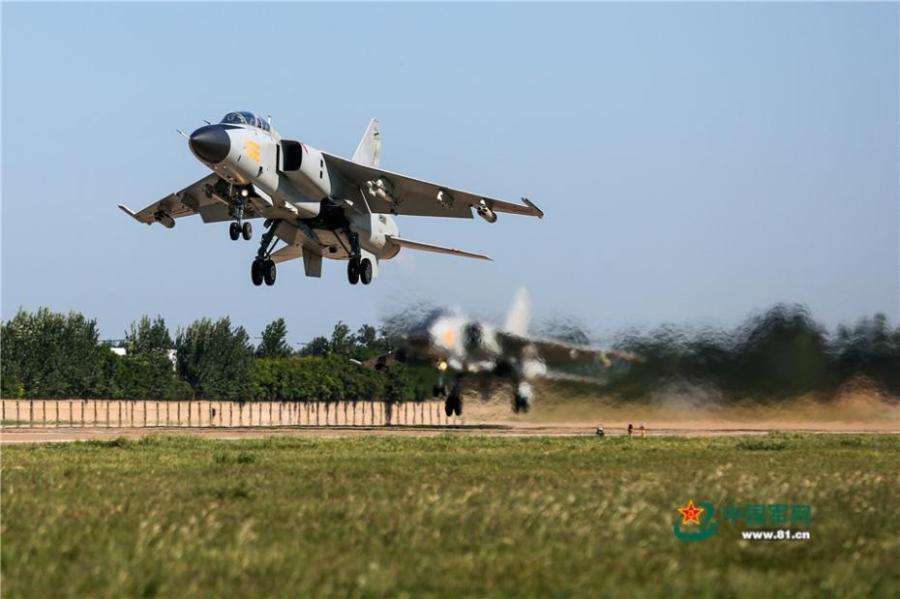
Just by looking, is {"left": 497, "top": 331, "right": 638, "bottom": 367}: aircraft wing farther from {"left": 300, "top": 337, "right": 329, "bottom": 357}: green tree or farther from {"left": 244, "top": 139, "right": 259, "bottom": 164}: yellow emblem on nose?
{"left": 300, "top": 337, "right": 329, "bottom": 357}: green tree

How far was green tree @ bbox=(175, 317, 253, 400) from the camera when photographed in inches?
3068

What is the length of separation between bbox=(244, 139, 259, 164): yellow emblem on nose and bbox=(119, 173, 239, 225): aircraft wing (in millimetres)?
7174

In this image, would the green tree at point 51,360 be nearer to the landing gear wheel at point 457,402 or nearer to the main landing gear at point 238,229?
the landing gear wheel at point 457,402

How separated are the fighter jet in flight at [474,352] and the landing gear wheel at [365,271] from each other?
4206 mm

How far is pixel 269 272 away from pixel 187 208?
538 centimetres

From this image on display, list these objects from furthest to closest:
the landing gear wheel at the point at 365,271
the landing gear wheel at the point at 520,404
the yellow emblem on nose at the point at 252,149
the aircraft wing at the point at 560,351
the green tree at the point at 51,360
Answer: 1. the green tree at the point at 51,360
2. the landing gear wheel at the point at 520,404
3. the aircraft wing at the point at 560,351
4. the landing gear wheel at the point at 365,271
5. the yellow emblem on nose at the point at 252,149

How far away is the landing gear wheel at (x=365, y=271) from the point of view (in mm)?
35531

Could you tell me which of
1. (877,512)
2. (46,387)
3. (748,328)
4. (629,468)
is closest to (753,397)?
(748,328)

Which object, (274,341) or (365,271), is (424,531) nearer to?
(365,271)

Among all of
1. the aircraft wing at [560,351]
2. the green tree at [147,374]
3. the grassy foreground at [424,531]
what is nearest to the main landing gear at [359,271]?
the aircraft wing at [560,351]

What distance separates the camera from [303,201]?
107 ft

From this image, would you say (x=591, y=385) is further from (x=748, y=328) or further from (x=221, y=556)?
(x=221, y=556)

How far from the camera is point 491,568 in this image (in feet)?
34.0

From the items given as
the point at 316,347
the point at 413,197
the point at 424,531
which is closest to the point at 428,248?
the point at 413,197
